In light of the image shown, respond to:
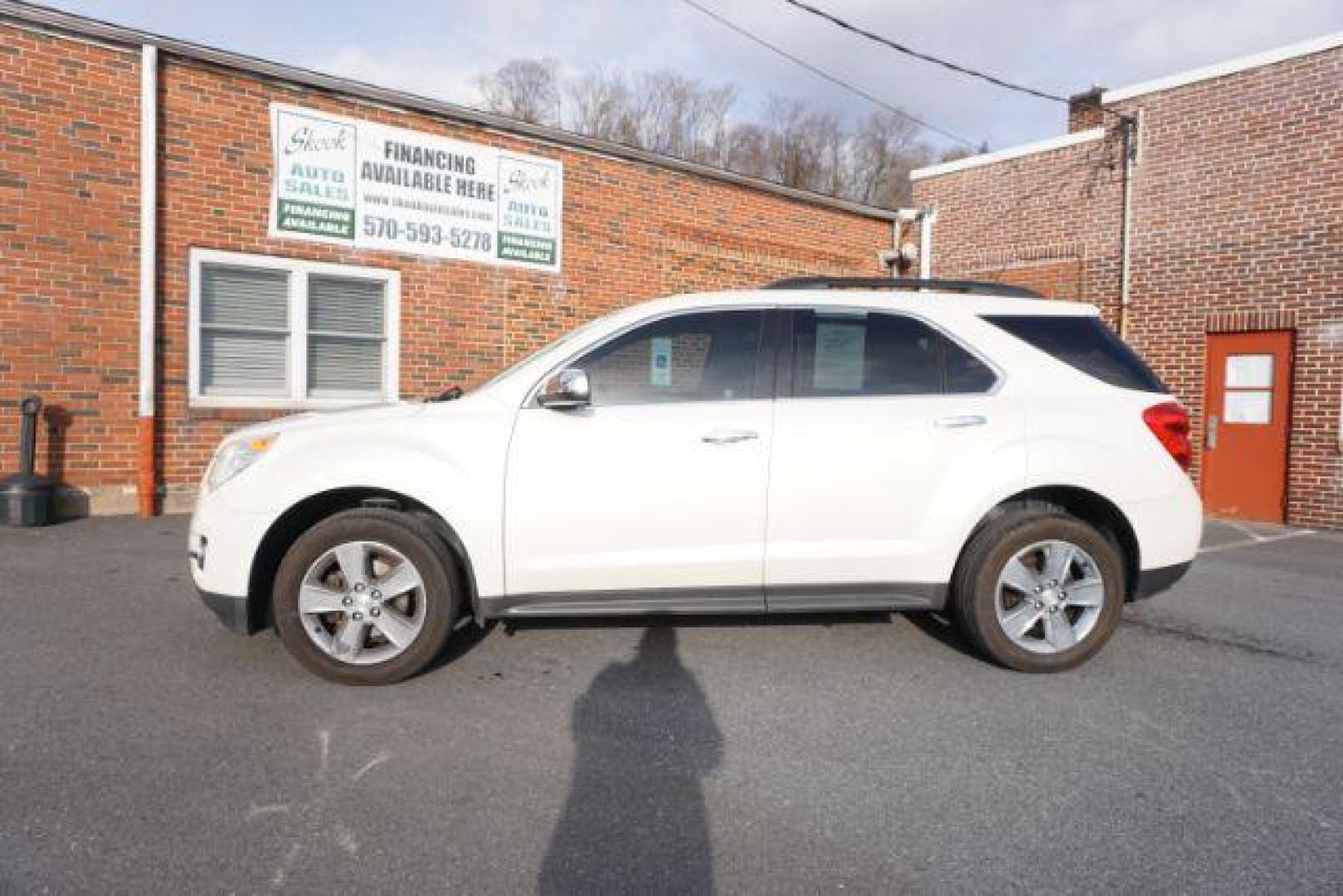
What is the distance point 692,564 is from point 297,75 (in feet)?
23.7

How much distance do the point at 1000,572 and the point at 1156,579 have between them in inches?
32.2

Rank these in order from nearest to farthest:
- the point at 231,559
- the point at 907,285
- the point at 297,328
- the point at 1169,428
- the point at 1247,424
→ the point at 231,559
the point at 1169,428
the point at 907,285
the point at 297,328
the point at 1247,424

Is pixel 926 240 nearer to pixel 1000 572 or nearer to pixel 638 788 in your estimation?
pixel 1000 572

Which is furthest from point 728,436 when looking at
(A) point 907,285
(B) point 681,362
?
(A) point 907,285

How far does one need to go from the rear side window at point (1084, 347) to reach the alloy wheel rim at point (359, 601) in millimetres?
3056

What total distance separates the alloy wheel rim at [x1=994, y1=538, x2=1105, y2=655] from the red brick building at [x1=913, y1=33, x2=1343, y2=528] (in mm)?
7570

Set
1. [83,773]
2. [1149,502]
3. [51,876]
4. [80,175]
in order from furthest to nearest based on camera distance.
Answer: [80,175] < [1149,502] < [83,773] < [51,876]

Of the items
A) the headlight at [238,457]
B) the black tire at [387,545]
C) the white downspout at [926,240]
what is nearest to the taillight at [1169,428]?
the black tire at [387,545]

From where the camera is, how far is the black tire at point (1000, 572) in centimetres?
378

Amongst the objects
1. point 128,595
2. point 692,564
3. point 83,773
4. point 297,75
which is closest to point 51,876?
point 83,773

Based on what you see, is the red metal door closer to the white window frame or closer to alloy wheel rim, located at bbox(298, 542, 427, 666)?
the white window frame

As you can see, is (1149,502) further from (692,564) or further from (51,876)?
(51,876)

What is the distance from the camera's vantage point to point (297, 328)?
8422 millimetres

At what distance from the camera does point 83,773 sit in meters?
2.80
